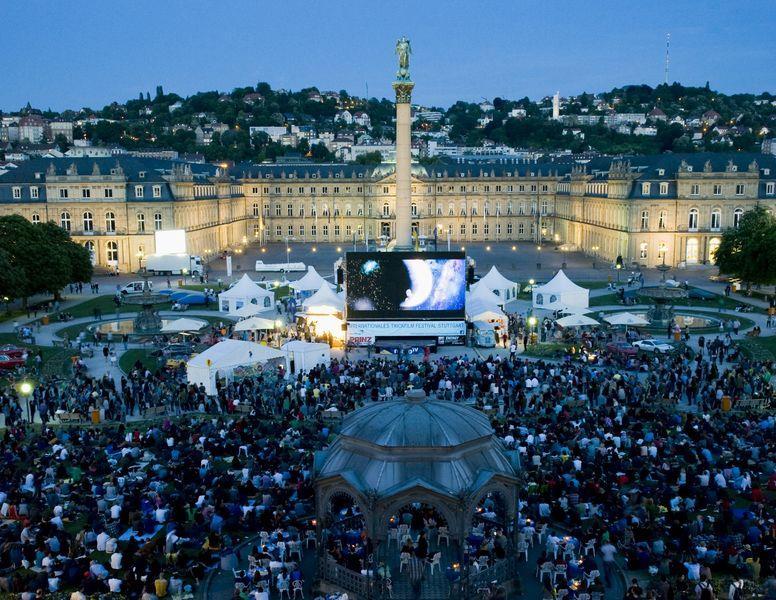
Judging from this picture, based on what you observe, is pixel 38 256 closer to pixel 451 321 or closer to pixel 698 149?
pixel 451 321

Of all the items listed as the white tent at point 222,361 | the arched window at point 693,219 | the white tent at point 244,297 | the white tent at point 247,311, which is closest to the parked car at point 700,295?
the arched window at point 693,219

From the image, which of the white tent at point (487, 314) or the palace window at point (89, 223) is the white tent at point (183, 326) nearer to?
the white tent at point (487, 314)

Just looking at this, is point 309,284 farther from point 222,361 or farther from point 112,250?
point 112,250

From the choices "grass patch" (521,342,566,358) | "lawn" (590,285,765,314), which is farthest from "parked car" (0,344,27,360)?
"lawn" (590,285,765,314)

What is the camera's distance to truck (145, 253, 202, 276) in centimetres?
8906

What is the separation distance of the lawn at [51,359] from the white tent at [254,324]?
9426 mm

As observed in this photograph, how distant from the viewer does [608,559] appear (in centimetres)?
2105

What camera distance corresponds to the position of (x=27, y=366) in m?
46.0

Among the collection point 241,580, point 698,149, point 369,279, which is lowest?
point 241,580

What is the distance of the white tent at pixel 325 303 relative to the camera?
5709 cm

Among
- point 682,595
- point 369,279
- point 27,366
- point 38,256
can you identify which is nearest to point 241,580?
point 682,595

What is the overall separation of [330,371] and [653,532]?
72.9ft

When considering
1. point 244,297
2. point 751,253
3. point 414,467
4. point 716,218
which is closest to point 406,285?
point 244,297

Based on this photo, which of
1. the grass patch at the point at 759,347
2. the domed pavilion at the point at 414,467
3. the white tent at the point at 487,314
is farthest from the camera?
the white tent at the point at 487,314
